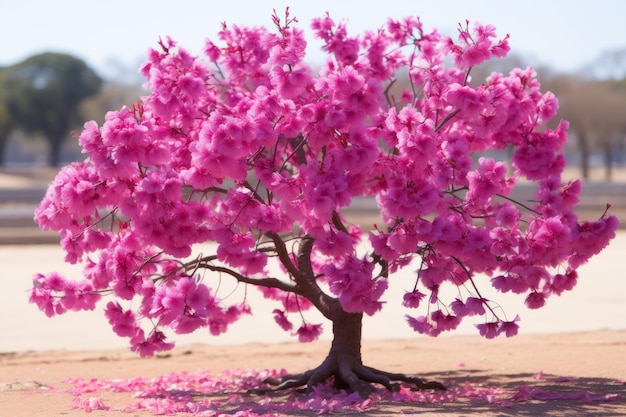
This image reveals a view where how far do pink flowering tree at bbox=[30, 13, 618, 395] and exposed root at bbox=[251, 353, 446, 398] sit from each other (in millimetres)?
15

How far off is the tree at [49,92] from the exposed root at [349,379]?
79684 millimetres

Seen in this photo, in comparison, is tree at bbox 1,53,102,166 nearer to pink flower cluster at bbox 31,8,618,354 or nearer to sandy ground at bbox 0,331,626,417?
sandy ground at bbox 0,331,626,417

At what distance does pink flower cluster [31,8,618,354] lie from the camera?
24.3 ft

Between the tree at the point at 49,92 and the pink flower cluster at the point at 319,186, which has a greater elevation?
the tree at the point at 49,92

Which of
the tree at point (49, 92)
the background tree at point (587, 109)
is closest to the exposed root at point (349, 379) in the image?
the background tree at point (587, 109)

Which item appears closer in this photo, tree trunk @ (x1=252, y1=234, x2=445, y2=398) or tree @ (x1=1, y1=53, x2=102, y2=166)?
tree trunk @ (x1=252, y1=234, x2=445, y2=398)

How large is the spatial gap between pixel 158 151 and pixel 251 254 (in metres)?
0.92

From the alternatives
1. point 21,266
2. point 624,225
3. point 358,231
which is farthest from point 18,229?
point 358,231

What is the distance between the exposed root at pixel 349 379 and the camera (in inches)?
334

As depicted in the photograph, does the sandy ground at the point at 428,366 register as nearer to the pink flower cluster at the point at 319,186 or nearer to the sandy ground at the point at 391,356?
the sandy ground at the point at 391,356

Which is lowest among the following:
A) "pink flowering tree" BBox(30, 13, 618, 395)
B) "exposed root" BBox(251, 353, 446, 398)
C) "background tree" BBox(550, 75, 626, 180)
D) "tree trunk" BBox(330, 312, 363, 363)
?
"exposed root" BBox(251, 353, 446, 398)

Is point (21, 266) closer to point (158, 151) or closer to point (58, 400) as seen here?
point (58, 400)

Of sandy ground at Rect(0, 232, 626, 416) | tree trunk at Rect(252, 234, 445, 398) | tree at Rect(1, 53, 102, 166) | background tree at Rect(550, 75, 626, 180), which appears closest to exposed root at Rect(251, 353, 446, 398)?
tree trunk at Rect(252, 234, 445, 398)

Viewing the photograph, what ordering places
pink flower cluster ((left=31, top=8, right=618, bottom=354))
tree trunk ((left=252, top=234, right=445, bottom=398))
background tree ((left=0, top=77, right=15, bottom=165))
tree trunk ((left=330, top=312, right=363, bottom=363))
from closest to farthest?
pink flower cluster ((left=31, top=8, right=618, bottom=354))
tree trunk ((left=252, top=234, right=445, bottom=398))
tree trunk ((left=330, top=312, right=363, bottom=363))
background tree ((left=0, top=77, right=15, bottom=165))
